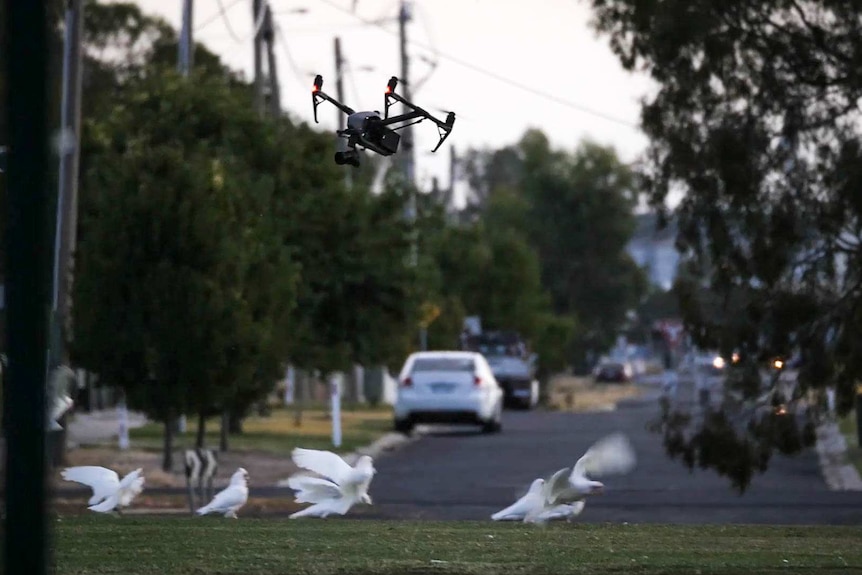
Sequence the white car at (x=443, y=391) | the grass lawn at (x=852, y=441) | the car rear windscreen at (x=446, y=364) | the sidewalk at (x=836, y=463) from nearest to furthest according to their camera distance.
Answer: the sidewalk at (x=836, y=463) → the grass lawn at (x=852, y=441) → the white car at (x=443, y=391) → the car rear windscreen at (x=446, y=364)

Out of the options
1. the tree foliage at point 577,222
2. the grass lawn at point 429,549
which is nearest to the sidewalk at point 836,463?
the grass lawn at point 429,549

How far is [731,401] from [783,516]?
443 cm

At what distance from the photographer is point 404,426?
107 ft

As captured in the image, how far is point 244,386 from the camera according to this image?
19938 millimetres

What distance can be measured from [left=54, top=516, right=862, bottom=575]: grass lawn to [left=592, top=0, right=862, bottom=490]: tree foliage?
9974 millimetres

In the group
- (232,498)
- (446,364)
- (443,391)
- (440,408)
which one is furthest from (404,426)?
(232,498)

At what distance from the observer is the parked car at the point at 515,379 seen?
47688 mm

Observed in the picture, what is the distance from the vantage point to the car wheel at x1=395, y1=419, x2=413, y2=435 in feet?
106

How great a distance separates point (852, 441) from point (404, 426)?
812cm

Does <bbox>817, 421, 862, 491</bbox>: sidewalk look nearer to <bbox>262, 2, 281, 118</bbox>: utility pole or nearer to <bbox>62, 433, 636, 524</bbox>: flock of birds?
<bbox>62, 433, 636, 524</bbox>: flock of birds

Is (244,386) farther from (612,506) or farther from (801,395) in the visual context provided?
(801,395)

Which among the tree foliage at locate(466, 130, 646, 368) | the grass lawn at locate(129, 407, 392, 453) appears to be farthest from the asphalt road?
the tree foliage at locate(466, 130, 646, 368)

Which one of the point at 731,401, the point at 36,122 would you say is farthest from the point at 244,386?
the point at 36,122

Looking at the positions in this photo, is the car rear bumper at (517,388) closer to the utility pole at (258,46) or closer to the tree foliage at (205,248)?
the utility pole at (258,46)
